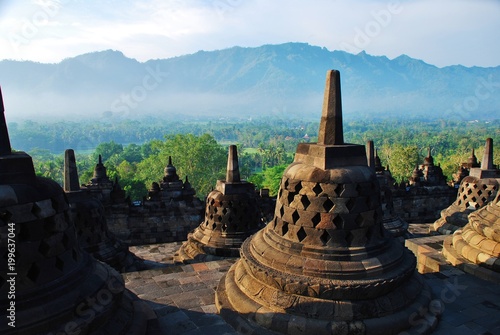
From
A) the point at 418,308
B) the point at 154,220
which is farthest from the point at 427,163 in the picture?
the point at 418,308

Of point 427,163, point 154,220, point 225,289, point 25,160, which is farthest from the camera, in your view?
point 427,163

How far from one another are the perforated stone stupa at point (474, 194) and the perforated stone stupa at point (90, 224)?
11981mm

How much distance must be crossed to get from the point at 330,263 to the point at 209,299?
2270 mm

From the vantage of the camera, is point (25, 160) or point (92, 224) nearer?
point (25, 160)

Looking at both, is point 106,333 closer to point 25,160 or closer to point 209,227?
point 25,160

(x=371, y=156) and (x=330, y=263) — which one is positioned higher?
(x=371, y=156)

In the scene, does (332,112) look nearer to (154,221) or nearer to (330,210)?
(330,210)

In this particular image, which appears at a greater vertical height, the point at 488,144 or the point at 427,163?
the point at 488,144

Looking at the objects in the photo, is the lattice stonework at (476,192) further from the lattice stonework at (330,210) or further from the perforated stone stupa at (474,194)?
the lattice stonework at (330,210)

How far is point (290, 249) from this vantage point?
16.2 feet

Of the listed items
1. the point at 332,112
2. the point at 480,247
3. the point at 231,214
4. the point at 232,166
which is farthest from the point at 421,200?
the point at 332,112

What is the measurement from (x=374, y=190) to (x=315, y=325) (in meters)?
2.04

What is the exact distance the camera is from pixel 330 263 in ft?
15.2

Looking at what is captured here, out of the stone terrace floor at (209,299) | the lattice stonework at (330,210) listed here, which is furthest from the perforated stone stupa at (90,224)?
the lattice stonework at (330,210)
